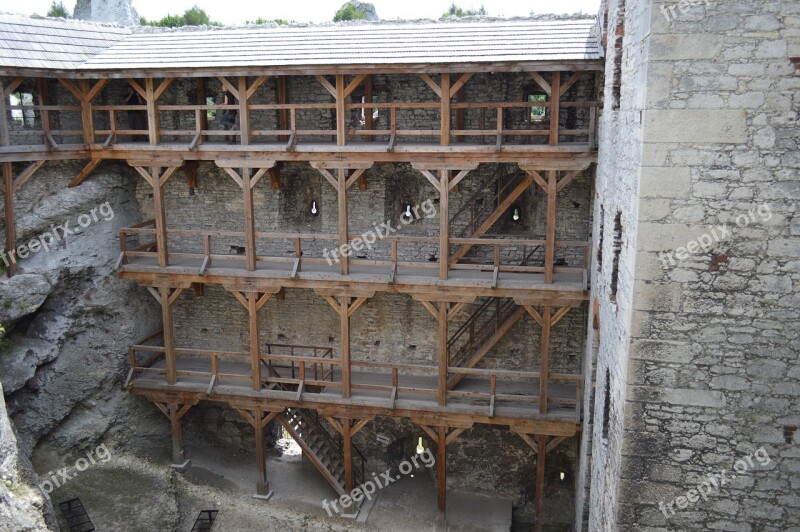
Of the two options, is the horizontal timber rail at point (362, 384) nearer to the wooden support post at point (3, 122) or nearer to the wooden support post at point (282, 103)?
the wooden support post at point (282, 103)

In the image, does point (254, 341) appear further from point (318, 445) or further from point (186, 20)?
point (186, 20)

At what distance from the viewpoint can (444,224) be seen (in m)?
14.4

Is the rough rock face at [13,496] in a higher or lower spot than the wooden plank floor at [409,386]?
higher

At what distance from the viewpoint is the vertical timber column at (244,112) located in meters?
14.7

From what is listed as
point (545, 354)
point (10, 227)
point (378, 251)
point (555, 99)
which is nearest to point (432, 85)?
point (555, 99)

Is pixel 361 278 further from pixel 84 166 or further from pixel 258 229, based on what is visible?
pixel 84 166

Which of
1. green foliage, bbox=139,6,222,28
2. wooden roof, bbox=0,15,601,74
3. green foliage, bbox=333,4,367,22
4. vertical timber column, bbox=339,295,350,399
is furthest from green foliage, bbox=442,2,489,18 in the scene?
vertical timber column, bbox=339,295,350,399

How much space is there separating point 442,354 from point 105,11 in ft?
107

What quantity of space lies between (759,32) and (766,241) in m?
2.06

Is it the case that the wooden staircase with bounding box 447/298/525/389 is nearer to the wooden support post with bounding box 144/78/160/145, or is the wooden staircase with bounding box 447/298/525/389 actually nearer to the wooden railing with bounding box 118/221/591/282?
the wooden railing with bounding box 118/221/591/282

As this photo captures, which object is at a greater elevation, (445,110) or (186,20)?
(186,20)

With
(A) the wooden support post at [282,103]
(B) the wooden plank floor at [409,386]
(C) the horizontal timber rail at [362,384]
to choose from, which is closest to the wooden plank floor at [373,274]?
(C) the horizontal timber rail at [362,384]

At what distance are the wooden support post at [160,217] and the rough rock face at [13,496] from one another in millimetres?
5688

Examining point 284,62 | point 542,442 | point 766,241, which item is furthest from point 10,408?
point 766,241
